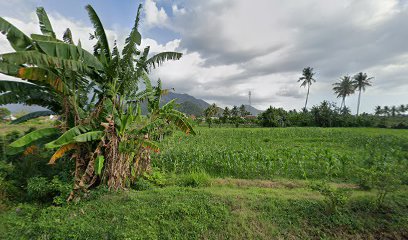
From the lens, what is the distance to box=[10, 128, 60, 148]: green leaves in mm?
5309

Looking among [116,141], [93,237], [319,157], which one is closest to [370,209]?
[319,157]

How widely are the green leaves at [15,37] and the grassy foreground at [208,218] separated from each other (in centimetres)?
416

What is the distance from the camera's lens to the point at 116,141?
593 centimetres

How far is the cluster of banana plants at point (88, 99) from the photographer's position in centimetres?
523

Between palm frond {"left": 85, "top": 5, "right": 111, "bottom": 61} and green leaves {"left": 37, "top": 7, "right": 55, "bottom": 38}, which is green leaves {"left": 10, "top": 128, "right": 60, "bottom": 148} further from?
green leaves {"left": 37, "top": 7, "right": 55, "bottom": 38}

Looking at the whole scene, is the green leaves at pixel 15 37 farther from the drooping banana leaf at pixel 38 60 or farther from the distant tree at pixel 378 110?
the distant tree at pixel 378 110

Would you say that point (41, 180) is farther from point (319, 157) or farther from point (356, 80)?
point (356, 80)

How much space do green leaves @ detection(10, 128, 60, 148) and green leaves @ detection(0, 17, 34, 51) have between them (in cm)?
229

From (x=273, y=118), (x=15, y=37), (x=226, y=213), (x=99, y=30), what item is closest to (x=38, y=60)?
(x=15, y=37)

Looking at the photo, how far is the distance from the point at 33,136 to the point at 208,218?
16.8 feet

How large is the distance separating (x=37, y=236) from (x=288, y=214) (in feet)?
17.5

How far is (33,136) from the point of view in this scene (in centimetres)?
554

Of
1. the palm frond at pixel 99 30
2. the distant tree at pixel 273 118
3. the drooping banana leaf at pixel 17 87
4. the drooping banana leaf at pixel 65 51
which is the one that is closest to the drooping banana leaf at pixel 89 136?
the drooping banana leaf at pixel 65 51

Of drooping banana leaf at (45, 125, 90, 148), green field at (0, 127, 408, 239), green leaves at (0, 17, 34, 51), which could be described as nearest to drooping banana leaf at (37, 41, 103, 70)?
green leaves at (0, 17, 34, 51)
